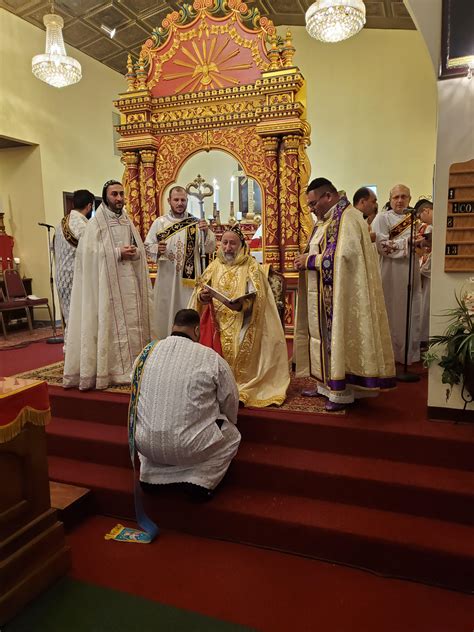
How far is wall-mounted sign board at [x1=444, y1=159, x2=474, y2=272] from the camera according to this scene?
11.2 feet

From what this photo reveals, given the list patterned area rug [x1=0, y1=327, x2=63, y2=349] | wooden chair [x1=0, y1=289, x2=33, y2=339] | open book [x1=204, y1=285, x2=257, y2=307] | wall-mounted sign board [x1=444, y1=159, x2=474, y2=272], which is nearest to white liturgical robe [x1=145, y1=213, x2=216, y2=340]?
open book [x1=204, y1=285, x2=257, y2=307]

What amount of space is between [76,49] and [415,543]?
35.2 feet

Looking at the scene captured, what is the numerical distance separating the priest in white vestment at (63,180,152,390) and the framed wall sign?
292cm

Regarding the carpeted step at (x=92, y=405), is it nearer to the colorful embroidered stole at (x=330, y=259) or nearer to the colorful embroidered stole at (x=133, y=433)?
the colorful embroidered stole at (x=133, y=433)

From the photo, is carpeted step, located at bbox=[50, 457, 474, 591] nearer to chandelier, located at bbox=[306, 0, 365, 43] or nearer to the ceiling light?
chandelier, located at bbox=[306, 0, 365, 43]

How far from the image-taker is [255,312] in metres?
4.12

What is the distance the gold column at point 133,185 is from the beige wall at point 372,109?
4.60 m

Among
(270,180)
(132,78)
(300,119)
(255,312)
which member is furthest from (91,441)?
(132,78)

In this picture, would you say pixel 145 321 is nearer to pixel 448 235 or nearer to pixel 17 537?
pixel 17 537

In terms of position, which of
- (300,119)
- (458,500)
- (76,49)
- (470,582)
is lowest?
(470,582)

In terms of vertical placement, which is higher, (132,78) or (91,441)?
(132,78)

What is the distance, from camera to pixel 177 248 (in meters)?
5.54

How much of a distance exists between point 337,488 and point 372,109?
28.2 ft

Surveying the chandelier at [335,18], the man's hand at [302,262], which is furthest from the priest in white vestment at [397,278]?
the chandelier at [335,18]
